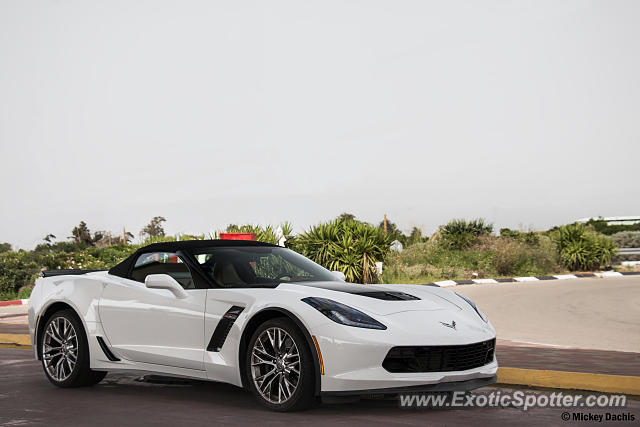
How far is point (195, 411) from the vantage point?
6406 millimetres

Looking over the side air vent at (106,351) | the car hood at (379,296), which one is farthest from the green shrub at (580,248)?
the side air vent at (106,351)

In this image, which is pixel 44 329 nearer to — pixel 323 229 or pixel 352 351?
pixel 352 351

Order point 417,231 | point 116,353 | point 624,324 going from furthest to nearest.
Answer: point 417,231 < point 624,324 < point 116,353

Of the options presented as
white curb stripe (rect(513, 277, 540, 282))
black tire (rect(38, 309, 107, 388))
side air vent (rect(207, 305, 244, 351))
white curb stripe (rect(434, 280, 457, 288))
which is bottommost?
black tire (rect(38, 309, 107, 388))

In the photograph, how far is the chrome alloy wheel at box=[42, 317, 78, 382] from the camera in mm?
7883

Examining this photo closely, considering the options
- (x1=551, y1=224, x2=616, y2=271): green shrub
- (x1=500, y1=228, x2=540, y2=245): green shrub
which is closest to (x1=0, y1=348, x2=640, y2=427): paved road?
(x1=551, y1=224, x2=616, y2=271): green shrub

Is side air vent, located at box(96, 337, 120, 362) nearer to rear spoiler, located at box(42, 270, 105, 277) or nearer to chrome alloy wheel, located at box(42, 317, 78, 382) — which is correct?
chrome alloy wheel, located at box(42, 317, 78, 382)

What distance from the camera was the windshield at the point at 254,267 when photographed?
697cm

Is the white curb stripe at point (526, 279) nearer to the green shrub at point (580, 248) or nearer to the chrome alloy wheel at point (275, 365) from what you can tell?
the green shrub at point (580, 248)

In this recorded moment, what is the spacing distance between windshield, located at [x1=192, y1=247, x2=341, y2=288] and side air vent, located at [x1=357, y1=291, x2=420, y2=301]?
0.82 m

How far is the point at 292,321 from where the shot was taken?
617 centimetres

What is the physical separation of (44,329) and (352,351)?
12.9 feet

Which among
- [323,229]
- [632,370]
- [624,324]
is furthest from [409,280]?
[632,370]

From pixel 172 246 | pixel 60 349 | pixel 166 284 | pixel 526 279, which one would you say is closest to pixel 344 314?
pixel 166 284
